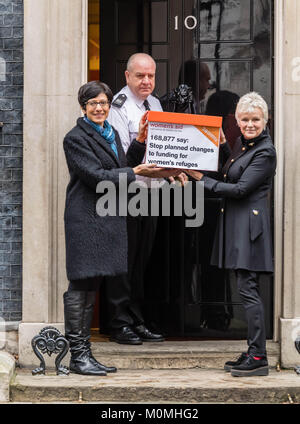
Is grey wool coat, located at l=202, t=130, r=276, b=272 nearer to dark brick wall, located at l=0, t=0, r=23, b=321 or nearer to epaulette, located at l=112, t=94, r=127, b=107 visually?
epaulette, located at l=112, t=94, r=127, b=107

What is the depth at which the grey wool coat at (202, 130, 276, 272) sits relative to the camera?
613 centimetres

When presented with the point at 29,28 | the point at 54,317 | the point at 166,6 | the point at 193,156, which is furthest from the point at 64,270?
the point at 166,6

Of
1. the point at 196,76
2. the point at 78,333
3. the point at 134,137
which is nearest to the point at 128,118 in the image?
the point at 134,137

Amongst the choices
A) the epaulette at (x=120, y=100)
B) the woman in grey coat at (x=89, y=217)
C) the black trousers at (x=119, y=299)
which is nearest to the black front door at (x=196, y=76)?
the black trousers at (x=119, y=299)

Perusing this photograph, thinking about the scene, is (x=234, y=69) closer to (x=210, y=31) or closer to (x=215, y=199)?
(x=210, y=31)

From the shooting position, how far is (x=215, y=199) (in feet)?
23.4

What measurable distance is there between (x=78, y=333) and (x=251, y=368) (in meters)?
1.22

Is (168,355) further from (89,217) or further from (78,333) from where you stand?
(89,217)

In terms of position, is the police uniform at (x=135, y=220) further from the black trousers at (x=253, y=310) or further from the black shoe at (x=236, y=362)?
the black trousers at (x=253, y=310)

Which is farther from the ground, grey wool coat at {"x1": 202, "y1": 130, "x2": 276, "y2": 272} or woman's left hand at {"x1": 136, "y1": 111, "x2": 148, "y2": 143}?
woman's left hand at {"x1": 136, "y1": 111, "x2": 148, "y2": 143}

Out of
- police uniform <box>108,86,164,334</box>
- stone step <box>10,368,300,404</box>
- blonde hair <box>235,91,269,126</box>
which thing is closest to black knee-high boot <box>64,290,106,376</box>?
stone step <box>10,368,300,404</box>

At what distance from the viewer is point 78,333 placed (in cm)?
622

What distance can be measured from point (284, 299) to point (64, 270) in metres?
1.66
